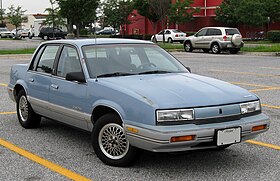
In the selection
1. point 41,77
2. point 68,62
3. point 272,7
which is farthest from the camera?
point 272,7

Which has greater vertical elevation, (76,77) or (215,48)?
(76,77)

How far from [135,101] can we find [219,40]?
24.1m

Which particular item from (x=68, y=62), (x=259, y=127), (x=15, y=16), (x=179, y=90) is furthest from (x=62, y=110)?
(x=15, y=16)

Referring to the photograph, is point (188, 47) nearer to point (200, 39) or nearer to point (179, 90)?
point (200, 39)

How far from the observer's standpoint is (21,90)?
7.34 metres

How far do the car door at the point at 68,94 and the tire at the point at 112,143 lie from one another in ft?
1.03

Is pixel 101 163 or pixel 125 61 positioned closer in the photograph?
pixel 101 163

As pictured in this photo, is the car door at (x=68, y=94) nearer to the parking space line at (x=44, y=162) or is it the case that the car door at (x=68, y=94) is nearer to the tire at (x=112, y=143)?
the tire at (x=112, y=143)

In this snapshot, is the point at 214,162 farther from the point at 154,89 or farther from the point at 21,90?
the point at 21,90

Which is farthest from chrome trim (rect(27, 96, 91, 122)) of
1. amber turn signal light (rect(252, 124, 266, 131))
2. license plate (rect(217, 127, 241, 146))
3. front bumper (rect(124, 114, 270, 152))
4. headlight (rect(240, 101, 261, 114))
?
amber turn signal light (rect(252, 124, 266, 131))

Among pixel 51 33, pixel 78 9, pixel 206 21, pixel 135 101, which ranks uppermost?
pixel 78 9

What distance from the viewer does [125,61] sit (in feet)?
19.7

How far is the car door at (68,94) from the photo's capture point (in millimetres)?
5633

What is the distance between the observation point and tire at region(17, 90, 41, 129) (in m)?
7.08
